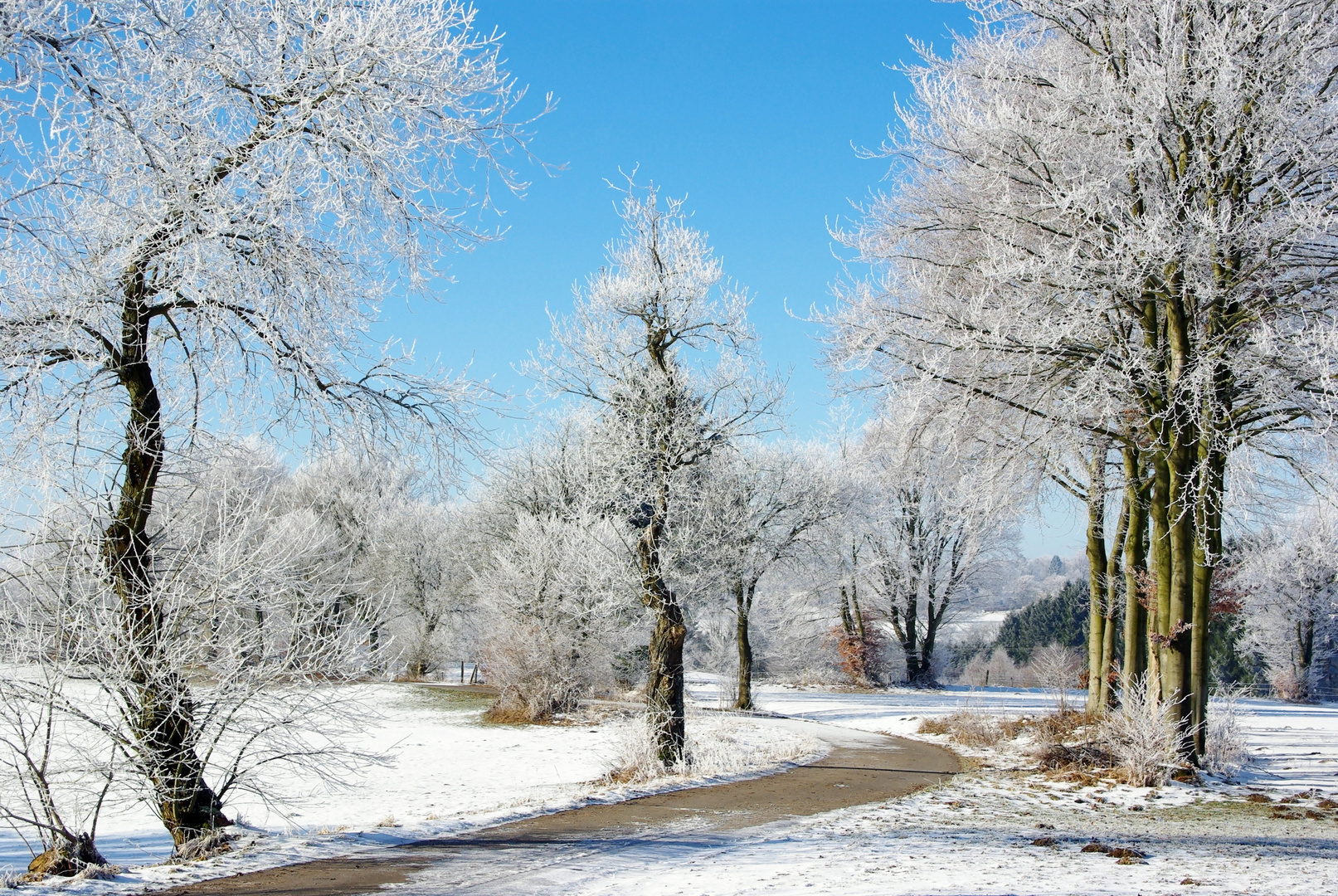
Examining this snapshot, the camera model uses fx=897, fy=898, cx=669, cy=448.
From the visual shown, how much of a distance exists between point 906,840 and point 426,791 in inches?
309

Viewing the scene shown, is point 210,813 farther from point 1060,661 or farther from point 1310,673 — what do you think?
point 1310,673

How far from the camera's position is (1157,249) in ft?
29.5

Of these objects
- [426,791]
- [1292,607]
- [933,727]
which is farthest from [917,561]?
[426,791]

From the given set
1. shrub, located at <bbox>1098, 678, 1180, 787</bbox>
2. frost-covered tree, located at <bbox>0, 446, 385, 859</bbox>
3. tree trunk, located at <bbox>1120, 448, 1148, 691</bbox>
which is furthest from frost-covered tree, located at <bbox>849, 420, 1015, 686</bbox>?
frost-covered tree, located at <bbox>0, 446, 385, 859</bbox>

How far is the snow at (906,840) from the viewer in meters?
5.62

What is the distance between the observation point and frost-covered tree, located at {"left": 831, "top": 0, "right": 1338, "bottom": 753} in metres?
9.24

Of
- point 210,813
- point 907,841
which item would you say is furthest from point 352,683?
point 907,841

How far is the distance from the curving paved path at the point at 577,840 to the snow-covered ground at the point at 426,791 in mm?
375

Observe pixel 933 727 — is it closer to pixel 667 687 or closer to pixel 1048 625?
pixel 667 687

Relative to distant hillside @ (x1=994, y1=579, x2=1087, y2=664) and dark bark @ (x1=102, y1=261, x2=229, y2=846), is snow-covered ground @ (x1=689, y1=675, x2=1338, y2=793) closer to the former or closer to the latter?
dark bark @ (x1=102, y1=261, x2=229, y2=846)

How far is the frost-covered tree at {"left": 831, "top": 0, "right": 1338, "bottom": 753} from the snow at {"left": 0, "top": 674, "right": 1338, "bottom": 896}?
1822 millimetres

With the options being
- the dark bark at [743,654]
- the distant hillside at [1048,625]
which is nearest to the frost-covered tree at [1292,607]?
the dark bark at [743,654]

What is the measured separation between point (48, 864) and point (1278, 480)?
13866 mm

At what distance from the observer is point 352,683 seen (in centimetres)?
775
